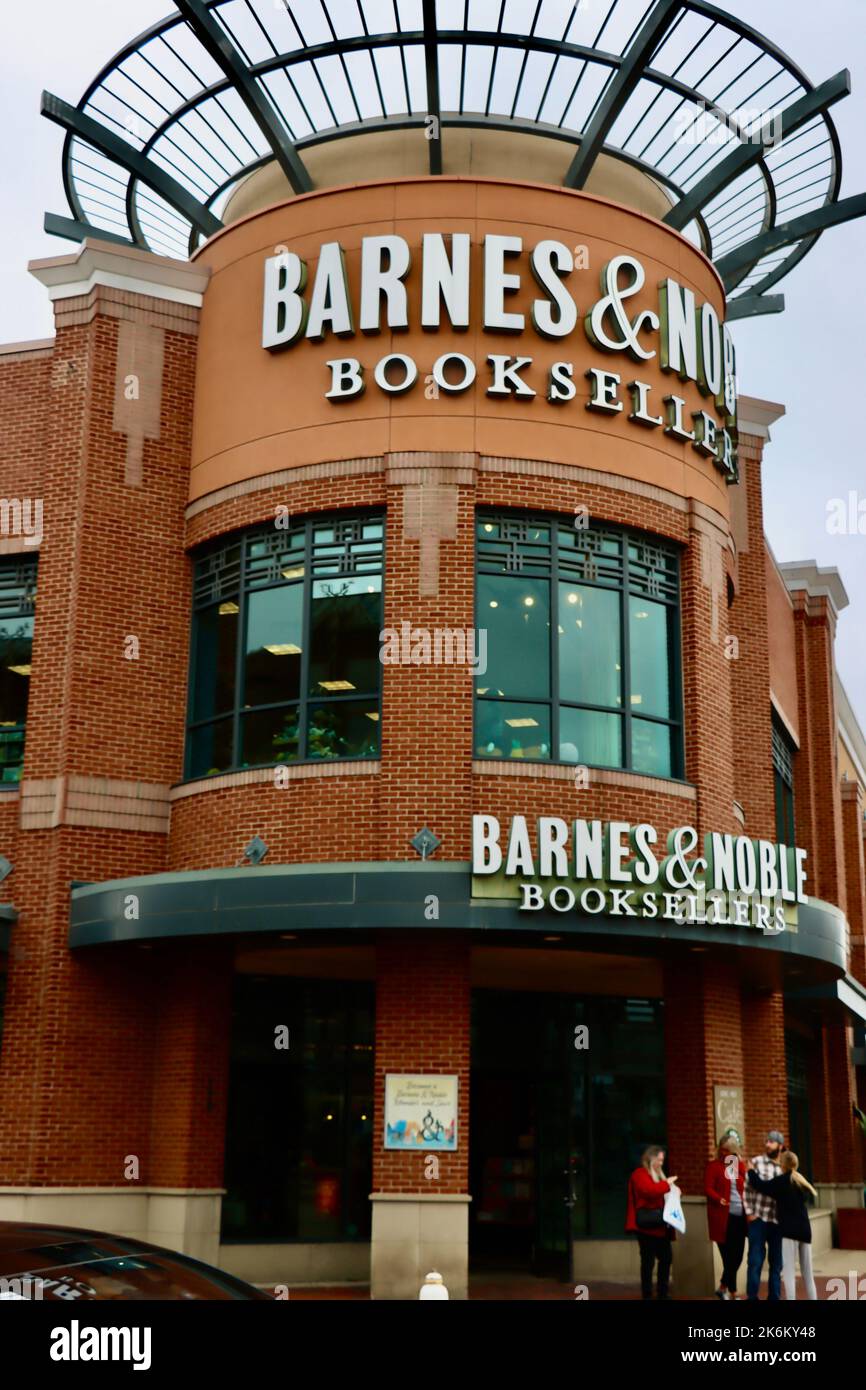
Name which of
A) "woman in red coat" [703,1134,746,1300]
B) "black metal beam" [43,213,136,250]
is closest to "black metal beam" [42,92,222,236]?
"black metal beam" [43,213,136,250]

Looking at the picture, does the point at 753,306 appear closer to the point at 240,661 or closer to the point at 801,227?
the point at 801,227

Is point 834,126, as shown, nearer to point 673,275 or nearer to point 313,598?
point 673,275

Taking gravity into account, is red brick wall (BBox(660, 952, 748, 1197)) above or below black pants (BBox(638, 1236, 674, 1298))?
above

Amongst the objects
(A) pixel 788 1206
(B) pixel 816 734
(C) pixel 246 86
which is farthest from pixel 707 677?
(B) pixel 816 734

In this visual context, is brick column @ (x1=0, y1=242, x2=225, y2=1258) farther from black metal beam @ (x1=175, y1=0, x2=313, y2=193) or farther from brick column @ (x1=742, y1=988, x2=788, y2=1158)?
brick column @ (x1=742, y1=988, x2=788, y2=1158)

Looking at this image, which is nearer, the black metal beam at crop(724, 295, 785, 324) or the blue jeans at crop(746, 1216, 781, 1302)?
the blue jeans at crop(746, 1216, 781, 1302)

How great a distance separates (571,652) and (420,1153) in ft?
19.7

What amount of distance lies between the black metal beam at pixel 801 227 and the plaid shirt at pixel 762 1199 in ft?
42.6

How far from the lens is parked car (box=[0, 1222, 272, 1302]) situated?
16.4 ft

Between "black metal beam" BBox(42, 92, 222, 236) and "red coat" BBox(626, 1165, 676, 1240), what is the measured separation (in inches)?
547

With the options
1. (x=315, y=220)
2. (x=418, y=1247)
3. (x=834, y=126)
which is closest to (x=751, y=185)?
(x=834, y=126)

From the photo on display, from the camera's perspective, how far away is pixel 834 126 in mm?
20375

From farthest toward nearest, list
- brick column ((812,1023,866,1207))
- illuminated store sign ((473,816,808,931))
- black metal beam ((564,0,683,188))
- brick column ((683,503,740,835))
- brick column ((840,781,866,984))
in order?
1. brick column ((840,781,866,984))
2. brick column ((812,1023,866,1207))
3. brick column ((683,503,740,835))
4. black metal beam ((564,0,683,188))
5. illuminated store sign ((473,816,808,931))

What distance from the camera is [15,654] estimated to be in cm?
1939
